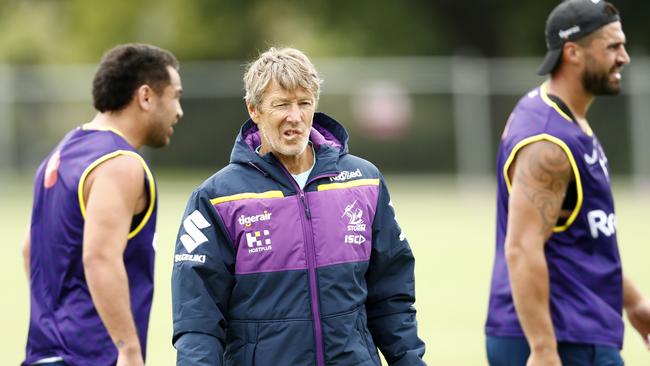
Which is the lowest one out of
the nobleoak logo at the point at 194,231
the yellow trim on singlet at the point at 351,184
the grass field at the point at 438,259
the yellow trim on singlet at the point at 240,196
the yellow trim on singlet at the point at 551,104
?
the grass field at the point at 438,259

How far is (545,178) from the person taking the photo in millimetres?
5422

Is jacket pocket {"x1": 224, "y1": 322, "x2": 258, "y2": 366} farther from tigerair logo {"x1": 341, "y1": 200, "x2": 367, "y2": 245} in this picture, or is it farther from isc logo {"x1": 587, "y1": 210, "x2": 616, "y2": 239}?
isc logo {"x1": 587, "y1": 210, "x2": 616, "y2": 239}

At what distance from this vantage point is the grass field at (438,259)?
Result: 11.0 metres

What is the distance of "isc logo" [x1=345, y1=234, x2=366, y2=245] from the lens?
496cm

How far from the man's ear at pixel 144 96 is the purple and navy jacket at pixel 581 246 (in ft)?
5.81

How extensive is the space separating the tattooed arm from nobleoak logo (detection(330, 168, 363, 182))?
75 cm

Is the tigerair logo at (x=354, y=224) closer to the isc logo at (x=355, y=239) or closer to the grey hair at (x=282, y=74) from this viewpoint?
Result: the isc logo at (x=355, y=239)

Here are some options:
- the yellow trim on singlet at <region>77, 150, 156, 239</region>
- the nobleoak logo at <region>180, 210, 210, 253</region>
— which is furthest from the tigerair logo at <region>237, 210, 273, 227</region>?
the yellow trim on singlet at <region>77, 150, 156, 239</region>

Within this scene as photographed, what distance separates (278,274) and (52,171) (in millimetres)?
1434

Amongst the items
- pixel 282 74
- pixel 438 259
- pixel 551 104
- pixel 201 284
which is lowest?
Answer: pixel 438 259

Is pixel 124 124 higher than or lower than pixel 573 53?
lower

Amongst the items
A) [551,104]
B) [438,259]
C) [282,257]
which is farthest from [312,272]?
[438,259]

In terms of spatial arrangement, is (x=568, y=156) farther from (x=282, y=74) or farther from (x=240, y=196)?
(x=240, y=196)

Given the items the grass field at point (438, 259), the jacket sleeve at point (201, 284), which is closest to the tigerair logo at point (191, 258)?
the jacket sleeve at point (201, 284)
